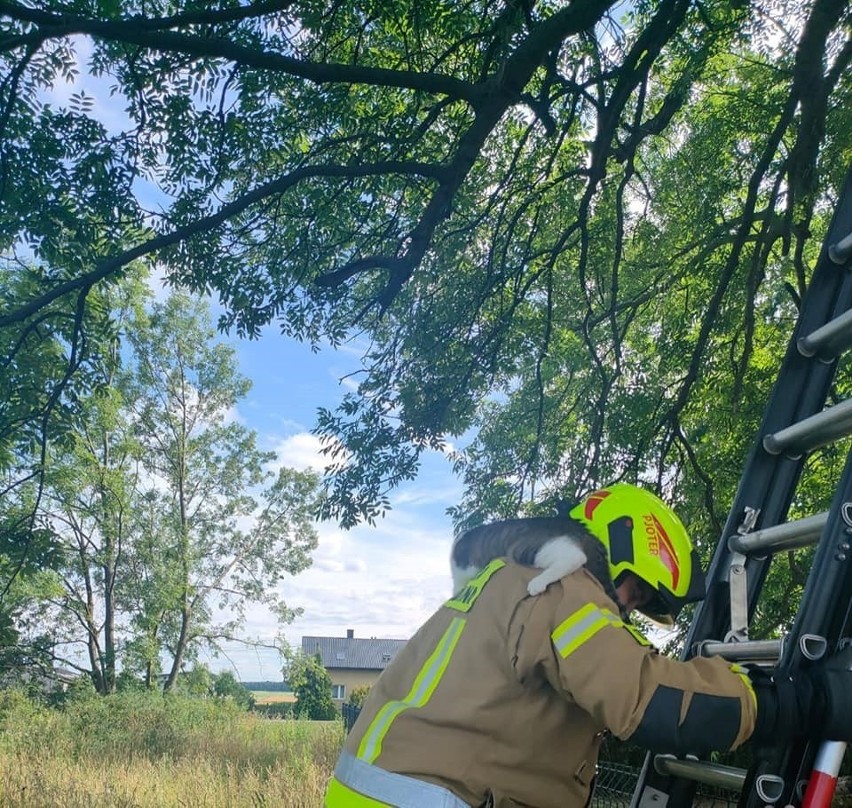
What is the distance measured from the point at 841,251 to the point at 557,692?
136 centimetres

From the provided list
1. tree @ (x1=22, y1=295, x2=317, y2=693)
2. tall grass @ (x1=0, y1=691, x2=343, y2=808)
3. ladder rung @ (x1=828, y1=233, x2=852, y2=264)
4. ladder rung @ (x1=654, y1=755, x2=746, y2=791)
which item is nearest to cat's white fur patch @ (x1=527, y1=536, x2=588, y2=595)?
ladder rung @ (x1=654, y1=755, x2=746, y2=791)

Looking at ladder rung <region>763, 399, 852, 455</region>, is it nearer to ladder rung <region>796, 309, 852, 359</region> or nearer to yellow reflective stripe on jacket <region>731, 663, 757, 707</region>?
ladder rung <region>796, 309, 852, 359</region>

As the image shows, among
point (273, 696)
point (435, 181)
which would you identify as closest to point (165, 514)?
A: point (273, 696)

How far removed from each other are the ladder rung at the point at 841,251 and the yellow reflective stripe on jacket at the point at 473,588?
120 cm

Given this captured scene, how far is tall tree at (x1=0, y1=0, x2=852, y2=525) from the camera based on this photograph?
5.48m

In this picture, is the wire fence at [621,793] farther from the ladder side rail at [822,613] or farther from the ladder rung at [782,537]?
the ladder side rail at [822,613]

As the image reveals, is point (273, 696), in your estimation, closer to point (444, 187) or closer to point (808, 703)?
point (444, 187)

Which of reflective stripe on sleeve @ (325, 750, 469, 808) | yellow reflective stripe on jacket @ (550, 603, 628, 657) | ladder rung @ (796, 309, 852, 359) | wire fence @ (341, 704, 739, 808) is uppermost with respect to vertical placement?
ladder rung @ (796, 309, 852, 359)

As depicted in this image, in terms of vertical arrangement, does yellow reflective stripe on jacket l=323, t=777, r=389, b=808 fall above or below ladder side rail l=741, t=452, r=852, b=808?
below

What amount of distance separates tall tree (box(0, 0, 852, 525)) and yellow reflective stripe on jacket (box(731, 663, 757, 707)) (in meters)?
3.84

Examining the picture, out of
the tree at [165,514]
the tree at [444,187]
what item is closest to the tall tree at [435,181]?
the tree at [444,187]

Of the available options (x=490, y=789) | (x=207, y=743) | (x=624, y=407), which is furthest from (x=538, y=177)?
(x=207, y=743)

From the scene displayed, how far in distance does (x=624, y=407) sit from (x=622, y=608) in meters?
5.25

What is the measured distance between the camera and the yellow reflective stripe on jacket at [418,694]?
82.7 inches
